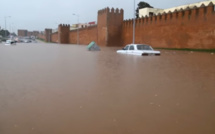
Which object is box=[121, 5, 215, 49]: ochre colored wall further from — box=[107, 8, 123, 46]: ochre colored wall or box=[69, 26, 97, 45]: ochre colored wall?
box=[69, 26, 97, 45]: ochre colored wall

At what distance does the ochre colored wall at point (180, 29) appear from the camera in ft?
72.2

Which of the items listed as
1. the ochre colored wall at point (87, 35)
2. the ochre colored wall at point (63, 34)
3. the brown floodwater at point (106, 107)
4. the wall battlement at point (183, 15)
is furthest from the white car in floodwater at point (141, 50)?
the ochre colored wall at point (63, 34)

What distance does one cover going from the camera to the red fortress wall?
73.3 ft

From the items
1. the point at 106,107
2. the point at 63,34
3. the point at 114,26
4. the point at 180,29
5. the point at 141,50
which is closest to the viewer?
the point at 106,107

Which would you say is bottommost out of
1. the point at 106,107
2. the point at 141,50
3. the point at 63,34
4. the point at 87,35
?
the point at 106,107

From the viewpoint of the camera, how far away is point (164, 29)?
2838 centimetres

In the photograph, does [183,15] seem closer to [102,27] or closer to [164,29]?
[164,29]

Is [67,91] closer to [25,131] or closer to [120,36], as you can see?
[25,131]

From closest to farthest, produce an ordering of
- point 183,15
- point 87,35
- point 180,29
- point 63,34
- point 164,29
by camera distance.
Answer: point 183,15
point 180,29
point 164,29
point 87,35
point 63,34

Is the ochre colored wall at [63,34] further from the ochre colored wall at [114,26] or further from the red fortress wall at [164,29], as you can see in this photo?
the ochre colored wall at [114,26]

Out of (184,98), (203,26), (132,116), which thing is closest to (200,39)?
(203,26)

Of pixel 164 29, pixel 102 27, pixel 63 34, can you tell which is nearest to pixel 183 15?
pixel 164 29

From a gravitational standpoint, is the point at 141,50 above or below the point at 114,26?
below

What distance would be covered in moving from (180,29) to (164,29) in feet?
9.23
